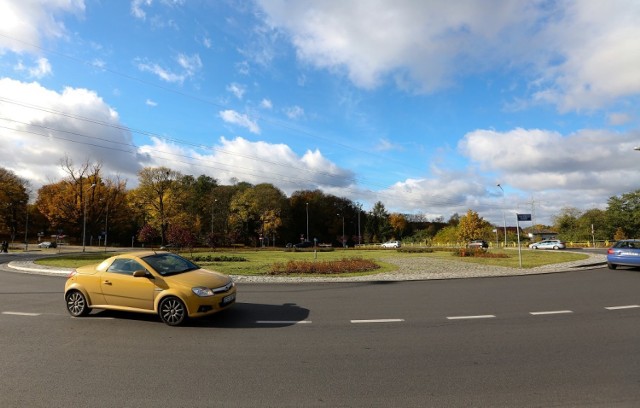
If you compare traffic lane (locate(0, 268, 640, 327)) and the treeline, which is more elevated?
the treeline

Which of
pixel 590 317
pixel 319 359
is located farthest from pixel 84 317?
pixel 590 317

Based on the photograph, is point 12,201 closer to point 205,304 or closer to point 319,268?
point 319,268

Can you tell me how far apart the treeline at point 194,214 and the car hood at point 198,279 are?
112 feet

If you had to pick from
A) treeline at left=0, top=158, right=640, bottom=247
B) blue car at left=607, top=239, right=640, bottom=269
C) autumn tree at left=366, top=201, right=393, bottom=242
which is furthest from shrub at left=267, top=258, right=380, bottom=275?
autumn tree at left=366, top=201, right=393, bottom=242

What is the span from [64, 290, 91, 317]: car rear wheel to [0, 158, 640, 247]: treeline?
110 feet

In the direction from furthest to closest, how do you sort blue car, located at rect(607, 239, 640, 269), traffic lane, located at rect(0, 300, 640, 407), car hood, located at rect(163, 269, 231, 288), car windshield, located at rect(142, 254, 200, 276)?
blue car, located at rect(607, 239, 640, 269)
car windshield, located at rect(142, 254, 200, 276)
car hood, located at rect(163, 269, 231, 288)
traffic lane, located at rect(0, 300, 640, 407)

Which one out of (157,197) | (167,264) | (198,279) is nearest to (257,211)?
(157,197)

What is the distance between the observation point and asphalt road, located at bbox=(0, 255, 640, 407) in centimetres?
441

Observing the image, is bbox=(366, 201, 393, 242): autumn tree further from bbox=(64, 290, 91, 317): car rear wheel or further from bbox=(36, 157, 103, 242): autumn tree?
bbox=(64, 290, 91, 317): car rear wheel

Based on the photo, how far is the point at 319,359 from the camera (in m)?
5.69

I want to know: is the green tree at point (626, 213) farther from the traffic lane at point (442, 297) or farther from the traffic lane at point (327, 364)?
the traffic lane at point (327, 364)

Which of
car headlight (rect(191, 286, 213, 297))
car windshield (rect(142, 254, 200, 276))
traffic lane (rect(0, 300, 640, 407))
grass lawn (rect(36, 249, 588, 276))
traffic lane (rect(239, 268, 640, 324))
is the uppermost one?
car windshield (rect(142, 254, 200, 276))

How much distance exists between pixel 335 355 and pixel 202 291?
10.7ft

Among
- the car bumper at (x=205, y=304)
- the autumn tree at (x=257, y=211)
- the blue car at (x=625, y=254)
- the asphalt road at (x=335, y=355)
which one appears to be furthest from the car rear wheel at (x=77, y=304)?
the autumn tree at (x=257, y=211)
